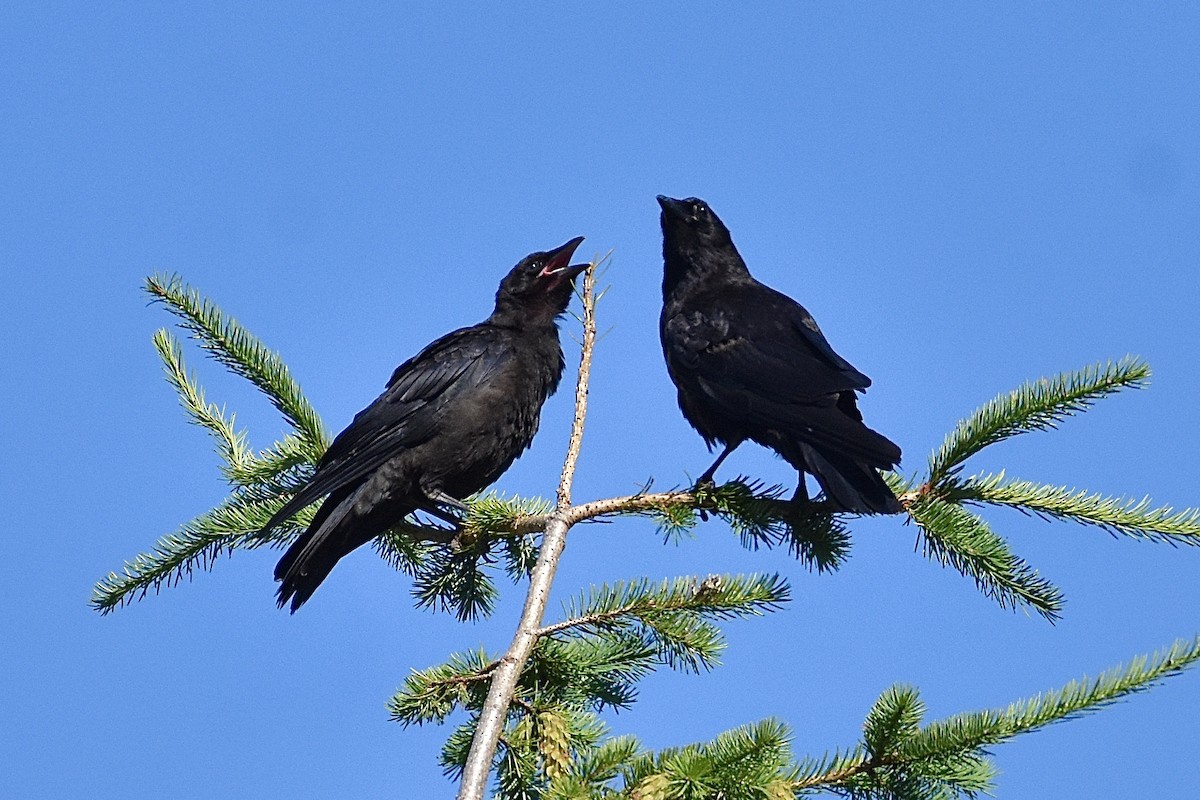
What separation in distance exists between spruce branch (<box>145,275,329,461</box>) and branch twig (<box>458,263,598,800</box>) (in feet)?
4.64

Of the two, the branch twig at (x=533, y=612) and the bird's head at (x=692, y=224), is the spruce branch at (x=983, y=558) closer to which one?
the branch twig at (x=533, y=612)

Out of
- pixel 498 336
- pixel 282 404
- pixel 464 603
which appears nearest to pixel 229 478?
pixel 282 404

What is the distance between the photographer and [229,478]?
5.27 m

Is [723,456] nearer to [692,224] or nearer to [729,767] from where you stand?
[692,224]

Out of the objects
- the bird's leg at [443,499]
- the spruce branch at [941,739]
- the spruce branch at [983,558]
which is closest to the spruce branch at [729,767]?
the spruce branch at [941,739]

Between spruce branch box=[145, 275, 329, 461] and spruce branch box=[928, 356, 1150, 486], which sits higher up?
spruce branch box=[145, 275, 329, 461]

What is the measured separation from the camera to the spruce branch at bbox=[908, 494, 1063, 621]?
164 inches

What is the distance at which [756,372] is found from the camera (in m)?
5.86

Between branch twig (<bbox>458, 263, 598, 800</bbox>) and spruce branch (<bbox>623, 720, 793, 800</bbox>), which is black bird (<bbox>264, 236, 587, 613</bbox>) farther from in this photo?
spruce branch (<bbox>623, 720, 793, 800</bbox>)

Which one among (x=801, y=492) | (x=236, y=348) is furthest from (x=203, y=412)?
(x=801, y=492)

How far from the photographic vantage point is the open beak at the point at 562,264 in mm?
6957

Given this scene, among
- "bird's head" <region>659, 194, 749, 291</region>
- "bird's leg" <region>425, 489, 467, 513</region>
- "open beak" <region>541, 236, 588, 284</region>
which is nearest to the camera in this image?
"bird's leg" <region>425, 489, 467, 513</region>

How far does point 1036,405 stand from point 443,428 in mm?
2958

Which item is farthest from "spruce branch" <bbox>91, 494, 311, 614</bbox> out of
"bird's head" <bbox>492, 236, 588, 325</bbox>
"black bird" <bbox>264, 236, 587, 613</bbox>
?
"bird's head" <bbox>492, 236, 588, 325</bbox>
